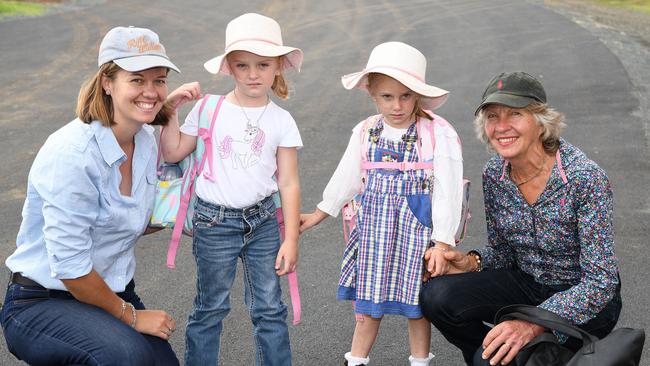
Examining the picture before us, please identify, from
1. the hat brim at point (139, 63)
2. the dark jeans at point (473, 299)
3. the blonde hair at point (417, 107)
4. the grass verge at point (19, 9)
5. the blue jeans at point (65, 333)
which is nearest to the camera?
the blue jeans at point (65, 333)

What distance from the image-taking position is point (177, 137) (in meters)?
3.71

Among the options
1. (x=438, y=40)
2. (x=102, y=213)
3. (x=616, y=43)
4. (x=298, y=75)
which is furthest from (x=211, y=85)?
(x=102, y=213)

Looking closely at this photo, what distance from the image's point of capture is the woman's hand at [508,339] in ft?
10.7

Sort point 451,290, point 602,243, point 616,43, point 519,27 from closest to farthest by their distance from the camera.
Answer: point 602,243
point 451,290
point 616,43
point 519,27

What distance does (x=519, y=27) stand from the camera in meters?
16.5

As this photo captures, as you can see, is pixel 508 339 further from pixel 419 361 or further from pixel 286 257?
pixel 286 257

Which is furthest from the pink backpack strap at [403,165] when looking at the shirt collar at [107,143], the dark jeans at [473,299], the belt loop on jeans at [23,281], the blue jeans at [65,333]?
Result: the belt loop on jeans at [23,281]

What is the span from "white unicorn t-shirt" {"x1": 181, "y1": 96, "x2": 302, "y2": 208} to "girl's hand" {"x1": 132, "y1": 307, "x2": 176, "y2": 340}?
1.82 feet

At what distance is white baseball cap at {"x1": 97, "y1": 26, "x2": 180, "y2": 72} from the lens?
3.27 m

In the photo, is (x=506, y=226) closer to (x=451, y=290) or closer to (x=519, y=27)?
(x=451, y=290)

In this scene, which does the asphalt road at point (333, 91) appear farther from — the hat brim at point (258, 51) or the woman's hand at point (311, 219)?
the hat brim at point (258, 51)

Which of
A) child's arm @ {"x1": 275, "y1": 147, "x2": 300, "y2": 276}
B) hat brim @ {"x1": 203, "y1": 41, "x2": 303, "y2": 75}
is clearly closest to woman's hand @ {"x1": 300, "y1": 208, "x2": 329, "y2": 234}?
child's arm @ {"x1": 275, "y1": 147, "x2": 300, "y2": 276}

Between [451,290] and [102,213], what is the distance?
4.96 feet

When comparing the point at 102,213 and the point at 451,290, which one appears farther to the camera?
the point at 451,290
